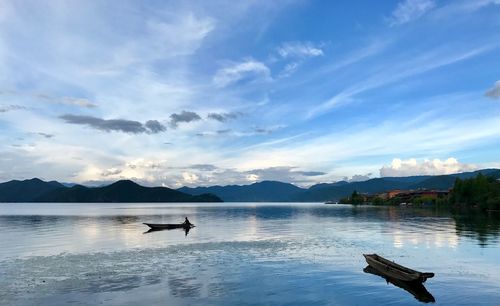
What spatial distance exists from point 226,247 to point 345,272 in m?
31.8

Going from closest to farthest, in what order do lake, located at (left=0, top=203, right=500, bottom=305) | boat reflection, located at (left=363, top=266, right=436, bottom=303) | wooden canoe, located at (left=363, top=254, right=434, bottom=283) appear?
lake, located at (left=0, top=203, right=500, bottom=305) → boat reflection, located at (left=363, top=266, right=436, bottom=303) → wooden canoe, located at (left=363, top=254, right=434, bottom=283)

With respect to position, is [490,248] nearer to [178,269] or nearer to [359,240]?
[359,240]

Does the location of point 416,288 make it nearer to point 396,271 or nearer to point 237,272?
point 396,271

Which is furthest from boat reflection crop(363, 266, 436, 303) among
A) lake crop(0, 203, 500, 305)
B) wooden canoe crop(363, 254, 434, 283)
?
wooden canoe crop(363, 254, 434, 283)

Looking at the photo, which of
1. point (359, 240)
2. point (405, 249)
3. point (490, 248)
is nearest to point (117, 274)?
point (405, 249)

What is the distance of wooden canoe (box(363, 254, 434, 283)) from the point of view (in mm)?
46000

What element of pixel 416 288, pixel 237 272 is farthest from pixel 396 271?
pixel 237 272

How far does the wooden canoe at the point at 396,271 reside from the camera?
151 ft

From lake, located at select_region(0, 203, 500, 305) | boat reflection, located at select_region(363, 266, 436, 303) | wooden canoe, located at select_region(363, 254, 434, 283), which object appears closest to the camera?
lake, located at select_region(0, 203, 500, 305)

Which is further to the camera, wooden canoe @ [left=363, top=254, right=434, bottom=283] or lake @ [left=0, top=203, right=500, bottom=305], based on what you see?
wooden canoe @ [left=363, top=254, right=434, bottom=283]

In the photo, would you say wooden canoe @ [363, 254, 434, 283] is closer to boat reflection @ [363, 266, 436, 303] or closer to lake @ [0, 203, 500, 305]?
boat reflection @ [363, 266, 436, 303]

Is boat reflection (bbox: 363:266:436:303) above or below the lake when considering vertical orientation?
below

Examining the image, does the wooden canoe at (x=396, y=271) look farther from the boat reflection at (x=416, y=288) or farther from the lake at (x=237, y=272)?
the lake at (x=237, y=272)

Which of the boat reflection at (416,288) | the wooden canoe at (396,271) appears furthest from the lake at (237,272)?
the wooden canoe at (396,271)
